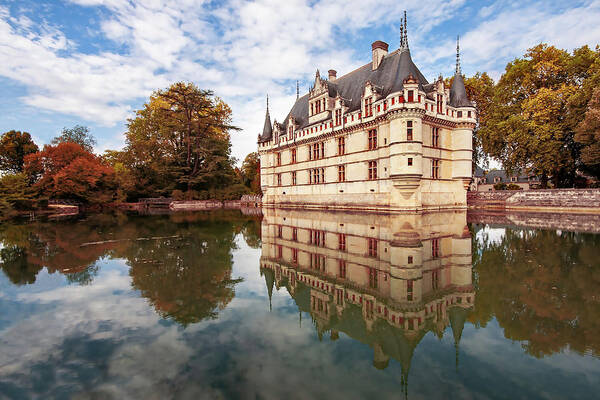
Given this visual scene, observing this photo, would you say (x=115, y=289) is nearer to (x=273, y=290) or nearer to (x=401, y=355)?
(x=273, y=290)

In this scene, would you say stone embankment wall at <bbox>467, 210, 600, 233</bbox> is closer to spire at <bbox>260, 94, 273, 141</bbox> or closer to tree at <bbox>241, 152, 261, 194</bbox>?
spire at <bbox>260, 94, 273, 141</bbox>

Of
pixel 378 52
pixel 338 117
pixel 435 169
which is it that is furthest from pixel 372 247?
pixel 378 52

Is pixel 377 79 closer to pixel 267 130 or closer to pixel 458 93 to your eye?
pixel 458 93

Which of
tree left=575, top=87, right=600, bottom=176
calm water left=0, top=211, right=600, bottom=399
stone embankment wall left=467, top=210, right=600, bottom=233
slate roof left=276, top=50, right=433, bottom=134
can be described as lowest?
calm water left=0, top=211, right=600, bottom=399

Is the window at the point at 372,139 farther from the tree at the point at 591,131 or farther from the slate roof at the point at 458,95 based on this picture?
the tree at the point at 591,131

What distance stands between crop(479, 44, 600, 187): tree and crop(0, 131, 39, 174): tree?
51.8m

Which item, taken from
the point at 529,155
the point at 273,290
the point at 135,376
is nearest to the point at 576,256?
the point at 273,290

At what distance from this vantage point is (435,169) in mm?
22141

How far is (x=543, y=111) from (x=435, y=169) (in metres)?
9.30

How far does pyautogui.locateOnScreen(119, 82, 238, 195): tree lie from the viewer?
35.4 m

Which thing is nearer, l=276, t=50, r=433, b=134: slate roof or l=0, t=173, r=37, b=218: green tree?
l=276, t=50, r=433, b=134: slate roof

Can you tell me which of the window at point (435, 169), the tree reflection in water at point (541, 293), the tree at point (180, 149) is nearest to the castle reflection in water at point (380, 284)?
the tree reflection in water at point (541, 293)

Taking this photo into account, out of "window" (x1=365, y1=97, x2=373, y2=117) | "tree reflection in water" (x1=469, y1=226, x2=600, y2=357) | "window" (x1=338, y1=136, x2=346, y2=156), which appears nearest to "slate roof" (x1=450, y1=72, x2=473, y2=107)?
"window" (x1=365, y1=97, x2=373, y2=117)

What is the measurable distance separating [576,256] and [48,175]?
39.3 m
